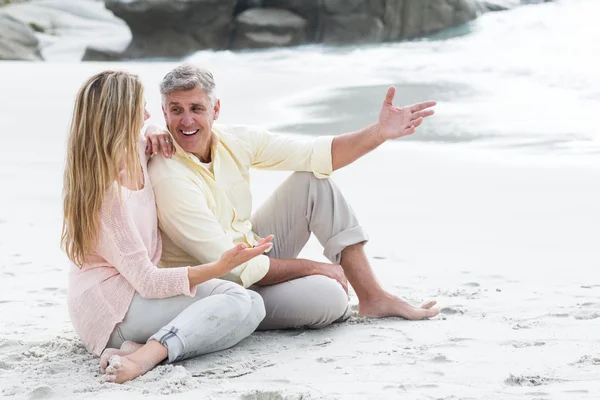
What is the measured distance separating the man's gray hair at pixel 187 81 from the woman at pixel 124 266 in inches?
10.1

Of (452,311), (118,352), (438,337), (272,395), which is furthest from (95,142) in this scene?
(452,311)

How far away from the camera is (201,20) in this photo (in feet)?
74.3

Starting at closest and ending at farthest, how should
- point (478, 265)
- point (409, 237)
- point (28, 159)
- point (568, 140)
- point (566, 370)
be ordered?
point (566, 370)
point (478, 265)
point (409, 237)
point (28, 159)
point (568, 140)

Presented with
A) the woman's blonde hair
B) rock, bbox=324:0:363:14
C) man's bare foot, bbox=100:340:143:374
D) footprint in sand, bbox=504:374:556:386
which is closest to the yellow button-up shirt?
the woman's blonde hair

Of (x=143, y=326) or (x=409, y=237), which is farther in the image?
(x=409, y=237)

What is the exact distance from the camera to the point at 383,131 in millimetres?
3498

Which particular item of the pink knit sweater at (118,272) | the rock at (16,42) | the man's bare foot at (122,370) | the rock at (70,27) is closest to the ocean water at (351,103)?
the pink knit sweater at (118,272)

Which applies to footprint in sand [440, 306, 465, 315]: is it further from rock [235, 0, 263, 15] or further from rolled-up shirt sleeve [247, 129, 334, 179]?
rock [235, 0, 263, 15]

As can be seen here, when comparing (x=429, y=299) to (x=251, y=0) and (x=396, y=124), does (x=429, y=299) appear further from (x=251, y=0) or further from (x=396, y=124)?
(x=251, y=0)

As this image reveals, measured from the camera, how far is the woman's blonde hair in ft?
8.91

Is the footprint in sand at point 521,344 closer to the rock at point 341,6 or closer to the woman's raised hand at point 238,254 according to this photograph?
the woman's raised hand at point 238,254

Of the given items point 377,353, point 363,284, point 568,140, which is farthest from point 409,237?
point 568,140

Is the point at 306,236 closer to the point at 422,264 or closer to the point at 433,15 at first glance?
the point at 422,264

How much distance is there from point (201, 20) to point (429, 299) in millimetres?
19827
